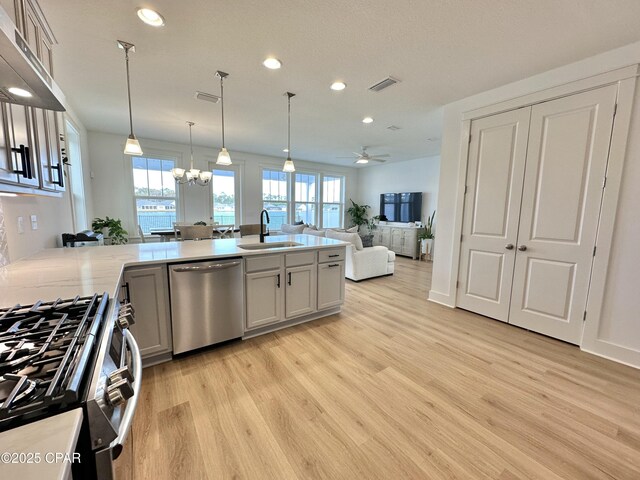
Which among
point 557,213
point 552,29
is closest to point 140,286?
point 552,29

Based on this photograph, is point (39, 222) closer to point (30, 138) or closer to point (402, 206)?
point (30, 138)

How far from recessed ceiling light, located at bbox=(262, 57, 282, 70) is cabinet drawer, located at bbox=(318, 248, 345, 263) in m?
1.93

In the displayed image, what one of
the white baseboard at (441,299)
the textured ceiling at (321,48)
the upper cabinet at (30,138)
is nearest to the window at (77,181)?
the textured ceiling at (321,48)

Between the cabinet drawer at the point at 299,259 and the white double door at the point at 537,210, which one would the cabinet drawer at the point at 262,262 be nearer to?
the cabinet drawer at the point at 299,259

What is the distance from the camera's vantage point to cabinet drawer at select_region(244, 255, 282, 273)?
2490mm

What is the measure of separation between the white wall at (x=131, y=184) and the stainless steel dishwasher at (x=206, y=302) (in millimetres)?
4361

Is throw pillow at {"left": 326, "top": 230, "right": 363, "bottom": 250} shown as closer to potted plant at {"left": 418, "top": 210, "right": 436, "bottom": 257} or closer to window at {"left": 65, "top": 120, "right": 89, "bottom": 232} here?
potted plant at {"left": 418, "top": 210, "right": 436, "bottom": 257}

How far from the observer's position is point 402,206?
291 inches

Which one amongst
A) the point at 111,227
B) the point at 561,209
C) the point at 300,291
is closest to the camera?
the point at 561,209

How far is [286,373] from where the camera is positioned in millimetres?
2109

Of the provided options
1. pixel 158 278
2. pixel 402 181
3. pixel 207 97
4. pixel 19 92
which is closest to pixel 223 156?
pixel 207 97

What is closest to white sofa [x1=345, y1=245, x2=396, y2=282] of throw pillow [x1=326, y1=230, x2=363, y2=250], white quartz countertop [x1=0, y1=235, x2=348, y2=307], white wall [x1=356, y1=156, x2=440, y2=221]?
throw pillow [x1=326, y1=230, x2=363, y2=250]

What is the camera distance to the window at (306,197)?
785 centimetres

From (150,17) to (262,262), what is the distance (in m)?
2.08
